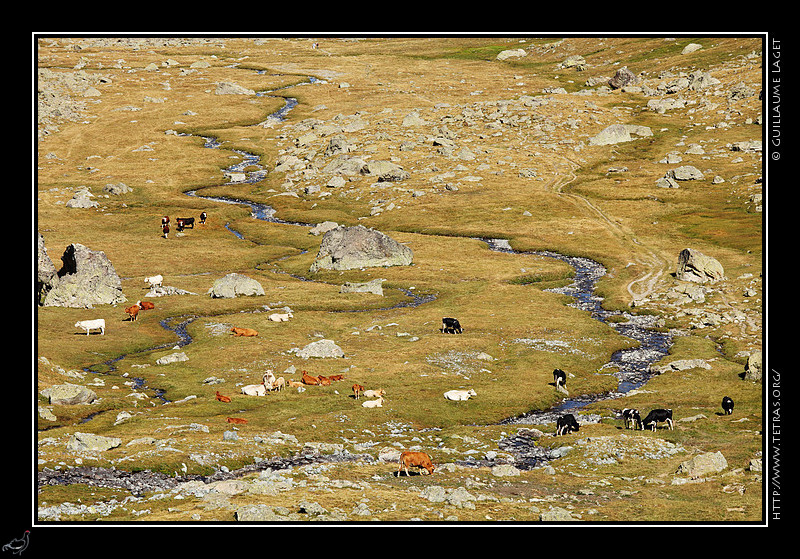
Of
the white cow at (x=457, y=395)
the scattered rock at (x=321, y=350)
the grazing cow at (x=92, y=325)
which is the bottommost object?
the white cow at (x=457, y=395)

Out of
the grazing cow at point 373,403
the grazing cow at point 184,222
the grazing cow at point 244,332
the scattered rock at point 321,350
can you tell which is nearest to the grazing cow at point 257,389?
the grazing cow at point 373,403

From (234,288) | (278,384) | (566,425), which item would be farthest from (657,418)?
(234,288)

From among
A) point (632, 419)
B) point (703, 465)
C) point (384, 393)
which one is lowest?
point (703, 465)

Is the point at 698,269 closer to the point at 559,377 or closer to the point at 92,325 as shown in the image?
the point at 559,377

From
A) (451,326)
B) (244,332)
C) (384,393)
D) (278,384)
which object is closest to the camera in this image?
(384,393)

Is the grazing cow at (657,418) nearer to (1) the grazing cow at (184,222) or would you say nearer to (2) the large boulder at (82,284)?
(2) the large boulder at (82,284)

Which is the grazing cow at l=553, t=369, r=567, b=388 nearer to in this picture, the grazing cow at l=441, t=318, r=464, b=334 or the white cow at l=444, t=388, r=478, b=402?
the white cow at l=444, t=388, r=478, b=402
